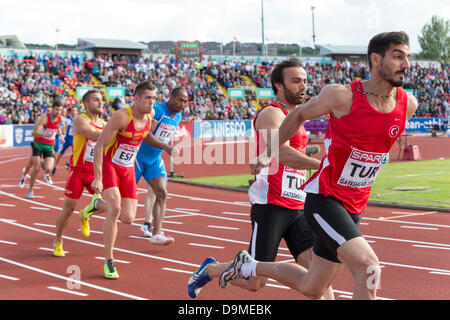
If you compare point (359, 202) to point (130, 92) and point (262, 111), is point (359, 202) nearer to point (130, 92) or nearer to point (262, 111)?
point (262, 111)

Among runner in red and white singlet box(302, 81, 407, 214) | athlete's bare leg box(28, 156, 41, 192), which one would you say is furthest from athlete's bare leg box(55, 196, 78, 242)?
athlete's bare leg box(28, 156, 41, 192)

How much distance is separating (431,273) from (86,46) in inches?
1794

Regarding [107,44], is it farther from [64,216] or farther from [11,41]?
[64,216]

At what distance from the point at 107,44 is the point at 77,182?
4203 cm

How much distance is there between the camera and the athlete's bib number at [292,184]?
202 inches

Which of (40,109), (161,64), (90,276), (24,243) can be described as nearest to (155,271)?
(90,276)

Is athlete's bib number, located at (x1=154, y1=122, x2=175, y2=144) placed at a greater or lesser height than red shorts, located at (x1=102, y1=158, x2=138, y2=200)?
greater

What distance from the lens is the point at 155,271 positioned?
7406mm

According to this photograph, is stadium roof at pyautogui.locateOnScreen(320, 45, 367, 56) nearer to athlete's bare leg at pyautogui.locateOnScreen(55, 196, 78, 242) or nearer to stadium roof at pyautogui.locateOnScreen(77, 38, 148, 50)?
stadium roof at pyautogui.locateOnScreen(77, 38, 148, 50)

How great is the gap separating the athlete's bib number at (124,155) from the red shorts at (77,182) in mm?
1117

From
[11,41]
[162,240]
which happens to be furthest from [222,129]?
[162,240]

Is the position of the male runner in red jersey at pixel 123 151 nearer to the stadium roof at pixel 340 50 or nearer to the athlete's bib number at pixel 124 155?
the athlete's bib number at pixel 124 155

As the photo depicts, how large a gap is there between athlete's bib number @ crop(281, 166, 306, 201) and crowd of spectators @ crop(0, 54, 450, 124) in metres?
26.1

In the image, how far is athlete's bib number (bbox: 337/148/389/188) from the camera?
169 inches
